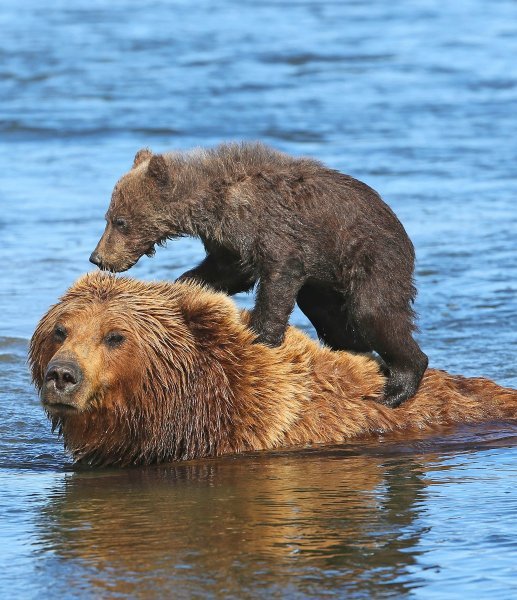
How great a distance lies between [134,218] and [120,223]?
0.31 feet

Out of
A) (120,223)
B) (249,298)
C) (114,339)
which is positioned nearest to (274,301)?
(114,339)

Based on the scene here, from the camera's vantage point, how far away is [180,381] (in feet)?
27.7

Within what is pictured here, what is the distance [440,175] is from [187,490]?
11.8m

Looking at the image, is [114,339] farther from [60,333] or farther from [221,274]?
[221,274]

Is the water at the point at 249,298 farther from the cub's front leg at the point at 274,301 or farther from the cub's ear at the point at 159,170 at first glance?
the cub's ear at the point at 159,170

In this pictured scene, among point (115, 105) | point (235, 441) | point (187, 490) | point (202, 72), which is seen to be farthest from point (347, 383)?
point (202, 72)

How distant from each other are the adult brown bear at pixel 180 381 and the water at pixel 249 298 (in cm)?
18

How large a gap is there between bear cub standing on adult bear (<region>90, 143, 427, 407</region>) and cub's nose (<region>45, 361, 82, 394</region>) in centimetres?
136

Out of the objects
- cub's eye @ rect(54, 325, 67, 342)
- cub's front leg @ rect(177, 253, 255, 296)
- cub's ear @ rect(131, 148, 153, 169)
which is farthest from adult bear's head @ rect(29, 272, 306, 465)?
cub's ear @ rect(131, 148, 153, 169)

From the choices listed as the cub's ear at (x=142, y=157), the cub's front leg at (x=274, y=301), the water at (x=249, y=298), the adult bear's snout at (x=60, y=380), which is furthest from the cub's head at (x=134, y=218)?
the adult bear's snout at (x=60, y=380)

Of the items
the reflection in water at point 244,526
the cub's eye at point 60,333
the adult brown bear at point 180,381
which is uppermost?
the cub's eye at point 60,333

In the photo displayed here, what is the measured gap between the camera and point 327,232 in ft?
29.5

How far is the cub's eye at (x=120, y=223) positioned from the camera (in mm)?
9148

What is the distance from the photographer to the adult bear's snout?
7.79 m
